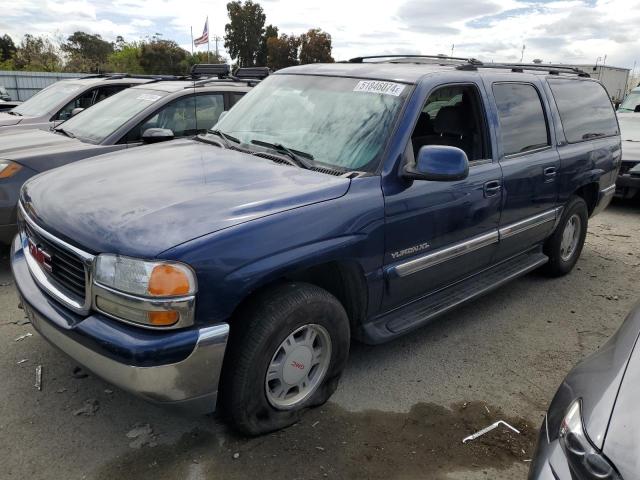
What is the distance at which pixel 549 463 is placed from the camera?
174 cm

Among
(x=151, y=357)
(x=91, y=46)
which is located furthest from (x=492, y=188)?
(x=91, y=46)

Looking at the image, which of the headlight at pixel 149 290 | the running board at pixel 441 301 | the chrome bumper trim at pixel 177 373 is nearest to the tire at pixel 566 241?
the running board at pixel 441 301

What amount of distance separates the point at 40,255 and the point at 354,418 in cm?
186

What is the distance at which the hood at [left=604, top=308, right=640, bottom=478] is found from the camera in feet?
4.97

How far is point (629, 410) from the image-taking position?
1.67 metres

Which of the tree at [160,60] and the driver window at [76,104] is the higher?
the tree at [160,60]

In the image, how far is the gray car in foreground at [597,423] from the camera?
156cm

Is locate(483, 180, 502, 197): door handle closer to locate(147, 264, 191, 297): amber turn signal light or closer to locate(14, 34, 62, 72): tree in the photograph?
locate(147, 264, 191, 297): amber turn signal light

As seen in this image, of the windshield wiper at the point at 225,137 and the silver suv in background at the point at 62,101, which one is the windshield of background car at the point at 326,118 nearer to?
the windshield wiper at the point at 225,137

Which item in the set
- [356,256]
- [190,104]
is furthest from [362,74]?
[190,104]

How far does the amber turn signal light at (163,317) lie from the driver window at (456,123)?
2.09 metres

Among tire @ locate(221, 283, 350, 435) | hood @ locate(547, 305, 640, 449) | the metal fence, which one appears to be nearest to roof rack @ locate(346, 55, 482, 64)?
tire @ locate(221, 283, 350, 435)

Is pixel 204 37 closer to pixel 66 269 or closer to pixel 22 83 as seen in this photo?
pixel 22 83

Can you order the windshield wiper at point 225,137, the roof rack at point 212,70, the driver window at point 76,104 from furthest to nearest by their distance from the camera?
the roof rack at point 212,70
the driver window at point 76,104
the windshield wiper at point 225,137
